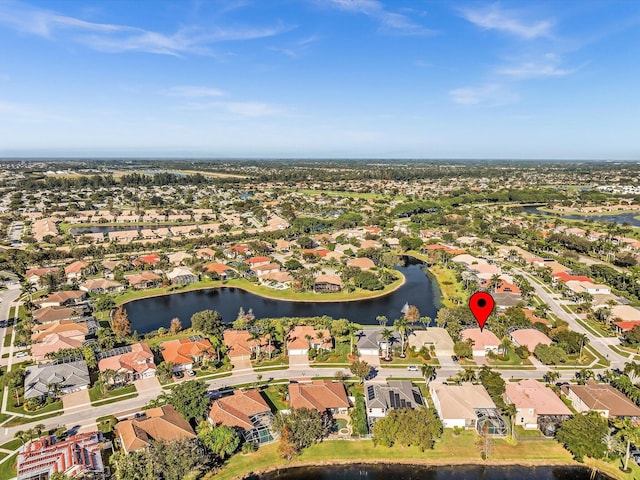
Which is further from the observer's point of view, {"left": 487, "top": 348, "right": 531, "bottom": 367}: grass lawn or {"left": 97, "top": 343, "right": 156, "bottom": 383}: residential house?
{"left": 487, "top": 348, "right": 531, "bottom": 367}: grass lawn

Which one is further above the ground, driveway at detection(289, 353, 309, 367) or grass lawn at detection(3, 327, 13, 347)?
driveway at detection(289, 353, 309, 367)

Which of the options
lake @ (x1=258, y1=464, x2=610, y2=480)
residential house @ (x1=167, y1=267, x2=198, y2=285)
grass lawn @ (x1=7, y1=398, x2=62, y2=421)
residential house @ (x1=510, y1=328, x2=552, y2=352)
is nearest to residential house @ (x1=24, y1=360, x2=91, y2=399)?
grass lawn @ (x1=7, y1=398, x2=62, y2=421)

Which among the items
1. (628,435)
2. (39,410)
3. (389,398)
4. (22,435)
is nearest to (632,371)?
(628,435)

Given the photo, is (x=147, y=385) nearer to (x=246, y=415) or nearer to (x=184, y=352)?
(x=184, y=352)

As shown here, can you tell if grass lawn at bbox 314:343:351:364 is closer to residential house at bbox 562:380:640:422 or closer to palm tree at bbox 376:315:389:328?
palm tree at bbox 376:315:389:328

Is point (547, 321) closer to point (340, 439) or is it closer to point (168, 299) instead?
point (340, 439)
